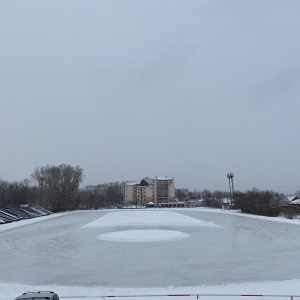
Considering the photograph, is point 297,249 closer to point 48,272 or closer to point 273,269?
point 273,269

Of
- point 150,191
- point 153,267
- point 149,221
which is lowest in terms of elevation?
point 153,267

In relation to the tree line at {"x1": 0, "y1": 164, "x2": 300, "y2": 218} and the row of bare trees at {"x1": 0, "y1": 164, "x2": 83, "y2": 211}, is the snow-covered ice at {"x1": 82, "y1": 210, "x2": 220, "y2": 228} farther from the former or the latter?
the row of bare trees at {"x1": 0, "y1": 164, "x2": 83, "y2": 211}

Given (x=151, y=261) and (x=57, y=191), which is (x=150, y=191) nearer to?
(x=57, y=191)

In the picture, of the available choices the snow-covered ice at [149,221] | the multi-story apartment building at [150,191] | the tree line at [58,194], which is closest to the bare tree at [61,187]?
the tree line at [58,194]

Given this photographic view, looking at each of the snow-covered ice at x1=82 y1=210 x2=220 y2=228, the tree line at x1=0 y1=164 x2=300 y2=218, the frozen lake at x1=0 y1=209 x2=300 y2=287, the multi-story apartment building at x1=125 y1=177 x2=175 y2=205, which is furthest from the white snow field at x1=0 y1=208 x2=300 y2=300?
the multi-story apartment building at x1=125 y1=177 x2=175 y2=205

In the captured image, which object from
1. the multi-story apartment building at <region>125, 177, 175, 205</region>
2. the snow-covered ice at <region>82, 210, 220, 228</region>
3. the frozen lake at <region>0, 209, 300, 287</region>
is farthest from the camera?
the multi-story apartment building at <region>125, 177, 175, 205</region>

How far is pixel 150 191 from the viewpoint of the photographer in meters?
169

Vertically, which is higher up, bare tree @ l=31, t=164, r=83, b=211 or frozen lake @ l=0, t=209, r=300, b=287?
bare tree @ l=31, t=164, r=83, b=211

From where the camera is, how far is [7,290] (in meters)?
9.82

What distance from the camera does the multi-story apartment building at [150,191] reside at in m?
168

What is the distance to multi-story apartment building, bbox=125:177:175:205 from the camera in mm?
167625

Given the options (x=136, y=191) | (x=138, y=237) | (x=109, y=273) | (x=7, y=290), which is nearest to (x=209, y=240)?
(x=138, y=237)

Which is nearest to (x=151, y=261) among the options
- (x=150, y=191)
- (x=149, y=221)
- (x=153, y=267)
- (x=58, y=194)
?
(x=153, y=267)

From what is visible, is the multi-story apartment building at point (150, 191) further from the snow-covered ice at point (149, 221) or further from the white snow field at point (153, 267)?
the white snow field at point (153, 267)
